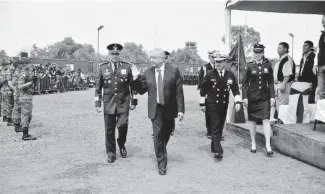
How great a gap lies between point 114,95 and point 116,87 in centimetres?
14

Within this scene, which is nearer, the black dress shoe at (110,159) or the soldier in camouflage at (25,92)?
the black dress shoe at (110,159)

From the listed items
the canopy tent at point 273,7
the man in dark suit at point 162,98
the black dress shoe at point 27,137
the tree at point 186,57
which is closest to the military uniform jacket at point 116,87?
the man in dark suit at point 162,98

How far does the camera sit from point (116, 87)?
6.42 metres

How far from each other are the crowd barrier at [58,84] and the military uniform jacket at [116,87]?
15.2 meters

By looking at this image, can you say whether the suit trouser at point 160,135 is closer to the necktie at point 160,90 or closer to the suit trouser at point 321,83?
the necktie at point 160,90

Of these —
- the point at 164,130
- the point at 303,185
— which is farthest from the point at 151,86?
the point at 303,185

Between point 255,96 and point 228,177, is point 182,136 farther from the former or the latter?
point 228,177

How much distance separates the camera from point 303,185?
16.4 feet

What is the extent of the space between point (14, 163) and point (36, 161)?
36 centimetres

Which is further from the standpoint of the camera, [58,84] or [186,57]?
[186,57]

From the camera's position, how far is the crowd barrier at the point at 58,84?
23236mm

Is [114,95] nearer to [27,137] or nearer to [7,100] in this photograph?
[27,137]

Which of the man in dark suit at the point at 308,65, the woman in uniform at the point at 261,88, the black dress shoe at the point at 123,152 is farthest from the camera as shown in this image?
the man in dark suit at the point at 308,65

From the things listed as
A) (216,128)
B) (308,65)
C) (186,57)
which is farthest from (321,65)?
(186,57)
